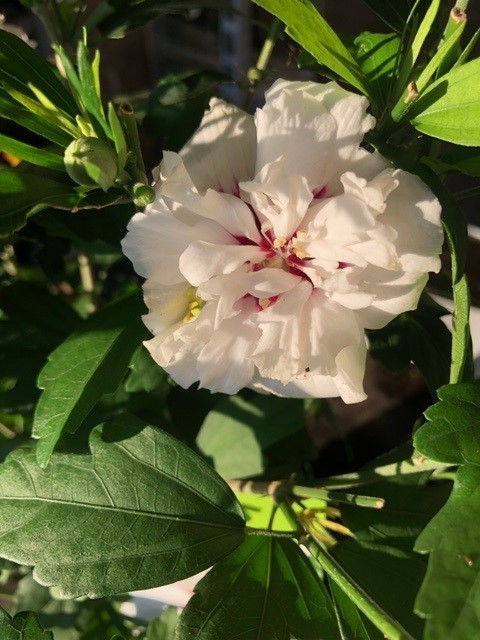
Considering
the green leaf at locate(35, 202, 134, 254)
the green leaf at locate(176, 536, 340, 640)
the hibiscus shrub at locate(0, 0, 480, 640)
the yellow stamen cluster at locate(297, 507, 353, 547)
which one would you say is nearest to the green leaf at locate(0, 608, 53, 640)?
the hibiscus shrub at locate(0, 0, 480, 640)

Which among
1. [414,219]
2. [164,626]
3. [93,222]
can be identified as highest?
[414,219]

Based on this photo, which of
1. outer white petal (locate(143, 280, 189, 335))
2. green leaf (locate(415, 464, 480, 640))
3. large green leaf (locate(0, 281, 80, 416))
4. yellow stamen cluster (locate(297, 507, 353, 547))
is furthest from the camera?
large green leaf (locate(0, 281, 80, 416))

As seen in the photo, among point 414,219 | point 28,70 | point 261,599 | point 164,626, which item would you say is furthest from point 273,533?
point 28,70

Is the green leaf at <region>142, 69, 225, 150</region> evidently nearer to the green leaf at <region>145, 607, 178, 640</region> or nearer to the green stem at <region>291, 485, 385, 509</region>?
the green stem at <region>291, 485, 385, 509</region>

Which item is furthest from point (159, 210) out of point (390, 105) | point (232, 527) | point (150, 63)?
point (150, 63)

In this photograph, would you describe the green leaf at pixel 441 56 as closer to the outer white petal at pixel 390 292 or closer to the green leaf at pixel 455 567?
the outer white petal at pixel 390 292

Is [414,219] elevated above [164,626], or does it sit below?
above

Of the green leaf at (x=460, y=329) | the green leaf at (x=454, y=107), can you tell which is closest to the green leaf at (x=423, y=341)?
the green leaf at (x=460, y=329)

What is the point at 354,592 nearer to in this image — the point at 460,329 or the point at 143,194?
the point at 460,329
